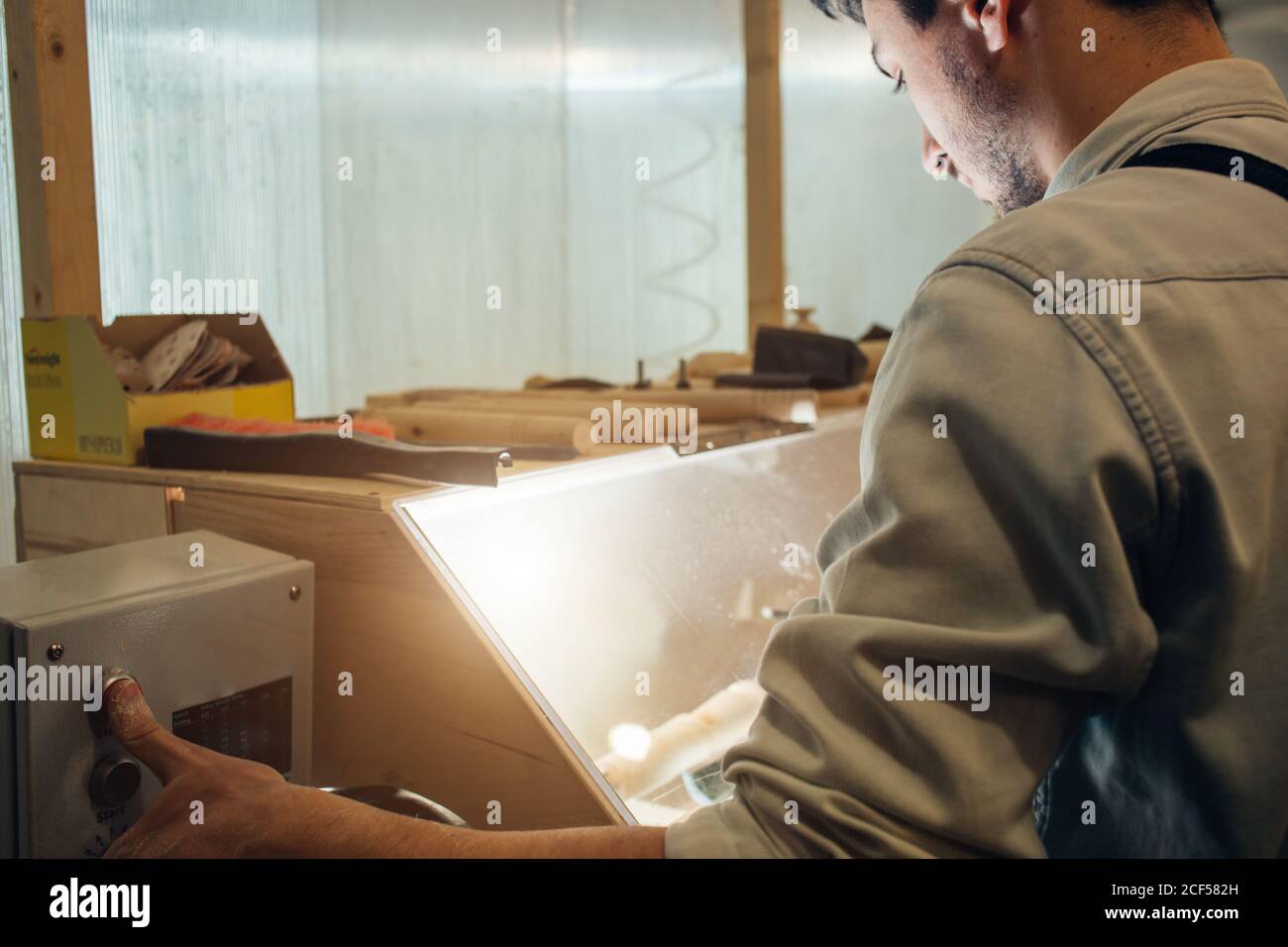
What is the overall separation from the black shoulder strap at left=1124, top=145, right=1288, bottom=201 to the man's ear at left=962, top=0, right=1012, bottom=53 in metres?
0.19

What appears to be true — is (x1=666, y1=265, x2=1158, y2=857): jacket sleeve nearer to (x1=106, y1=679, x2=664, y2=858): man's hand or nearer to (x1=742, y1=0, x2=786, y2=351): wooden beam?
(x1=106, y1=679, x2=664, y2=858): man's hand

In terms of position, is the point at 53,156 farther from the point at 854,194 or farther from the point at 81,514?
the point at 854,194

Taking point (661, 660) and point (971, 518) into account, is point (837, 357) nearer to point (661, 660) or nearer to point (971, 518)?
point (661, 660)

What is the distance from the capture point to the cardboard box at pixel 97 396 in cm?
163

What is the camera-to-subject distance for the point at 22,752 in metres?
1.03

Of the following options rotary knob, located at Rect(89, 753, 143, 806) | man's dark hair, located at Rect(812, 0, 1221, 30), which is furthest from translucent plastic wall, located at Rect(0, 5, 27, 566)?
man's dark hair, located at Rect(812, 0, 1221, 30)

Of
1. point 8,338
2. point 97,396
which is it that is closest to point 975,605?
Result: point 97,396

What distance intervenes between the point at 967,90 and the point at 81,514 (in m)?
1.45

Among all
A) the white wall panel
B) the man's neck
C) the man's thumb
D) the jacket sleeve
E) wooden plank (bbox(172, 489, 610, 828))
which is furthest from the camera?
the white wall panel

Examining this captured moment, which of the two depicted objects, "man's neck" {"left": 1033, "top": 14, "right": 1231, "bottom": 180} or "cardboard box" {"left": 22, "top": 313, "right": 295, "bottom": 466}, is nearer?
"man's neck" {"left": 1033, "top": 14, "right": 1231, "bottom": 180}

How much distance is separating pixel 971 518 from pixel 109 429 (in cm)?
145

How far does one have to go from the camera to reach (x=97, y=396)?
5.44 feet

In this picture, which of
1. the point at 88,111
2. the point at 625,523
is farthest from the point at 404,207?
the point at 625,523

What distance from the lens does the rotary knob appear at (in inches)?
41.9
